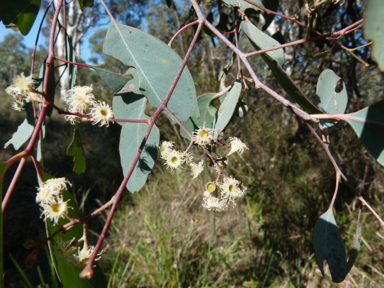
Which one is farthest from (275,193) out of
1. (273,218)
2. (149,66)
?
(149,66)

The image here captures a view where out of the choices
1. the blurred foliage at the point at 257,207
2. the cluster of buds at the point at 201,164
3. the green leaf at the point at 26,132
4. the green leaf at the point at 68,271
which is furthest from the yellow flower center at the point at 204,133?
the blurred foliage at the point at 257,207

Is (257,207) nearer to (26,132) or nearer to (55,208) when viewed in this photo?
(26,132)

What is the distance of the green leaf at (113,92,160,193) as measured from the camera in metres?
0.67

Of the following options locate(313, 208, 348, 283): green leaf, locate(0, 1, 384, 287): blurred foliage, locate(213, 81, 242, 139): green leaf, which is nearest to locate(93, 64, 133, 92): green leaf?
locate(213, 81, 242, 139): green leaf

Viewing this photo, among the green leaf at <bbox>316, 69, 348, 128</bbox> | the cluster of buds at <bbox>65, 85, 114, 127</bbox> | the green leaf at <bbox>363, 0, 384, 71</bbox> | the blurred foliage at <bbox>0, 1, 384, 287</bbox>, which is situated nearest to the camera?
the green leaf at <bbox>363, 0, 384, 71</bbox>

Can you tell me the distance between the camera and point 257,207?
9.39 feet

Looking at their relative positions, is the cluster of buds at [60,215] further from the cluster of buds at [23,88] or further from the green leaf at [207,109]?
the green leaf at [207,109]

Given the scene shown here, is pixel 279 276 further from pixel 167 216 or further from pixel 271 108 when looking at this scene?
pixel 271 108

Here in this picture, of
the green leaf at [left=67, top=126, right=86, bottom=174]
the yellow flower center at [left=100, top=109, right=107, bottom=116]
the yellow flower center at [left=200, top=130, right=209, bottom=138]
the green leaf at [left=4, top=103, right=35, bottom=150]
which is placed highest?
the yellow flower center at [left=100, top=109, right=107, bottom=116]

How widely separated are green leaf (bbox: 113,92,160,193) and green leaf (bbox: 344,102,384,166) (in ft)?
1.55

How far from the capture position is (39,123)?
0.49 m

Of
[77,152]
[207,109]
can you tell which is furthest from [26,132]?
[207,109]

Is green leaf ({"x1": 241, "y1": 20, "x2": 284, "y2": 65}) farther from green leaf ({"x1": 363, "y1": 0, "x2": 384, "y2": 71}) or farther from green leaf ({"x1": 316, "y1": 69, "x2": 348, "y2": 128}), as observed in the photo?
green leaf ({"x1": 363, "y1": 0, "x2": 384, "y2": 71})

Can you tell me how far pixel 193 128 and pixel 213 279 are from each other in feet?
5.81
